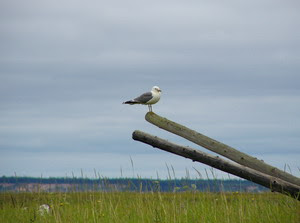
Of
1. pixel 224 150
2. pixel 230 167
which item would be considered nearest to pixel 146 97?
pixel 224 150

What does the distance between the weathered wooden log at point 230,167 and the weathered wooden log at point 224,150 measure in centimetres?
49

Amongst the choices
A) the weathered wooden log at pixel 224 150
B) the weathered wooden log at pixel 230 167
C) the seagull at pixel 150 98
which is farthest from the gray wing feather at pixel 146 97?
the weathered wooden log at pixel 230 167

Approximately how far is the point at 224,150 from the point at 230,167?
2.38 feet

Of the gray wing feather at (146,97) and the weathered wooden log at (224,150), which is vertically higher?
the gray wing feather at (146,97)

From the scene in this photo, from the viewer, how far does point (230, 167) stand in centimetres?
797

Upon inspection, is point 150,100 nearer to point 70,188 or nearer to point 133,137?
point 133,137

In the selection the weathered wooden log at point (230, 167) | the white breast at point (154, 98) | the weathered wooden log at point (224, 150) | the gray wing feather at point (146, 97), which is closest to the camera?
the weathered wooden log at point (230, 167)

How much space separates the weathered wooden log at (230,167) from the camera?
765 cm

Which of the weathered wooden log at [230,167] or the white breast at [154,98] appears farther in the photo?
the white breast at [154,98]

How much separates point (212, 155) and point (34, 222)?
4.04 meters

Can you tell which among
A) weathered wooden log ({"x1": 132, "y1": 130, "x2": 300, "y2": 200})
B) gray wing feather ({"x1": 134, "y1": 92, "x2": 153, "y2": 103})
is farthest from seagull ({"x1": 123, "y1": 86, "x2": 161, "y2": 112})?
weathered wooden log ({"x1": 132, "y1": 130, "x2": 300, "y2": 200})

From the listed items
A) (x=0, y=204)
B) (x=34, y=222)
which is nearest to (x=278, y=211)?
(x=34, y=222)

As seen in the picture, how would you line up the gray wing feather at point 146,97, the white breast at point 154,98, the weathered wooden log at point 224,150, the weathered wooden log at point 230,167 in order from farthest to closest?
the white breast at point 154,98
the gray wing feather at point 146,97
the weathered wooden log at point 224,150
the weathered wooden log at point 230,167

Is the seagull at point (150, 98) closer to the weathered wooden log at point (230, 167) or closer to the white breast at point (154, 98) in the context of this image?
the white breast at point (154, 98)
